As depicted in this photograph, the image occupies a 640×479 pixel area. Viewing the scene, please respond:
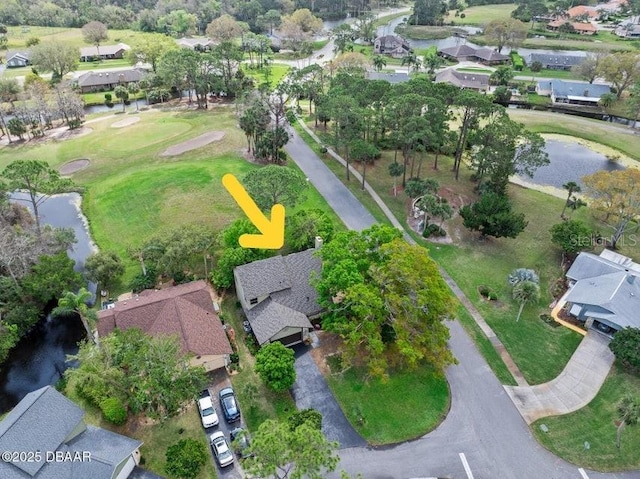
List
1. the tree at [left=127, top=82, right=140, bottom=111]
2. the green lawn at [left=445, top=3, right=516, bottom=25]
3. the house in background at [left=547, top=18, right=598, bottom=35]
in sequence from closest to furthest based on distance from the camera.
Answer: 1. the tree at [left=127, top=82, right=140, bottom=111]
2. the house in background at [left=547, top=18, right=598, bottom=35]
3. the green lawn at [left=445, top=3, right=516, bottom=25]

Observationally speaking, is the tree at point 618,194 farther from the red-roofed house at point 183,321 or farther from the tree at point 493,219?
the red-roofed house at point 183,321

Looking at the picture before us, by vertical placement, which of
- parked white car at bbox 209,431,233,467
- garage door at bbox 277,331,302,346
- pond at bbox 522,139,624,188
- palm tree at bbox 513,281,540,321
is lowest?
parked white car at bbox 209,431,233,467

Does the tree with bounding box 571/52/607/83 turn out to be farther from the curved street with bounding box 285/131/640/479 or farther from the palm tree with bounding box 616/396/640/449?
the curved street with bounding box 285/131/640/479

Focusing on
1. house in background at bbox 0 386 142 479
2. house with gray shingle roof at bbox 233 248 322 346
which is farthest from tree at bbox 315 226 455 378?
house in background at bbox 0 386 142 479

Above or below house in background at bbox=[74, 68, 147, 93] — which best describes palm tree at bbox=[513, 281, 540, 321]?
below

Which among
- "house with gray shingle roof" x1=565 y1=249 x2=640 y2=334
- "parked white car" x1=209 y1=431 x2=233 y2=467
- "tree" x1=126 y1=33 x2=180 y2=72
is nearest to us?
"parked white car" x1=209 y1=431 x2=233 y2=467

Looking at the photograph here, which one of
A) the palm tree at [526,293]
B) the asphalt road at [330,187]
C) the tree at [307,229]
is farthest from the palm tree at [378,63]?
the palm tree at [526,293]

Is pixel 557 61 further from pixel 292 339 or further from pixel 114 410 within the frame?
pixel 114 410

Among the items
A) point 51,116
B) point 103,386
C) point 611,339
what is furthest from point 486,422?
point 51,116
